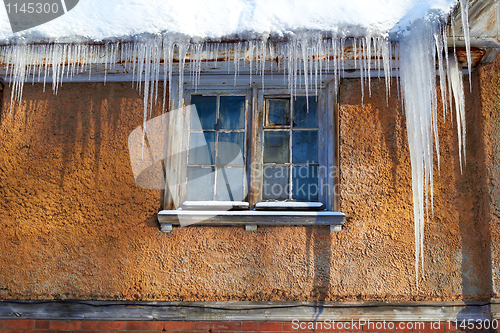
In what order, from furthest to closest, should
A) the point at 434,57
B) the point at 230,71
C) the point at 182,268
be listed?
the point at 230,71 → the point at 182,268 → the point at 434,57

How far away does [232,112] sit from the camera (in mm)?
3033

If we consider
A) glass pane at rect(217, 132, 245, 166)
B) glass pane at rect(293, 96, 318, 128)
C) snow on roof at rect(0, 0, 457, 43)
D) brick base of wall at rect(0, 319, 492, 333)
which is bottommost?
brick base of wall at rect(0, 319, 492, 333)

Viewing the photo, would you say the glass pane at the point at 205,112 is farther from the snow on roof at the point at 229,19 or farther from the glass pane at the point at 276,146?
the snow on roof at the point at 229,19

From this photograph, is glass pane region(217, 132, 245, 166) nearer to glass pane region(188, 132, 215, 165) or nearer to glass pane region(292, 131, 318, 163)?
glass pane region(188, 132, 215, 165)

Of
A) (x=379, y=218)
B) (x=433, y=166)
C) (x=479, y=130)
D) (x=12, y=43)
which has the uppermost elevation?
(x=12, y=43)

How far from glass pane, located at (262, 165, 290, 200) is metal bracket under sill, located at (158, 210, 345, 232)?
0.84 feet

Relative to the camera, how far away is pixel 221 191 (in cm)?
291

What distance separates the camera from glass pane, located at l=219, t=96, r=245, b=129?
9.87 ft

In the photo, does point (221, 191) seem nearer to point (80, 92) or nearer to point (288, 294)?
point (288, 294)

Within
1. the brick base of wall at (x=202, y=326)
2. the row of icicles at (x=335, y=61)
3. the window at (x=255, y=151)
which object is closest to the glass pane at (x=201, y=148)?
the window at (x=255, y=151)

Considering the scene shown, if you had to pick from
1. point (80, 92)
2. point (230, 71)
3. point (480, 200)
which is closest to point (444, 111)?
point (480, 200)

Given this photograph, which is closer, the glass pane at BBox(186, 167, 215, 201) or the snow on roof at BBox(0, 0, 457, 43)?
the snow on roof at BBox(0, 0, 457, 43)

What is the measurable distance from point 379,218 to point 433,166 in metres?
0.67

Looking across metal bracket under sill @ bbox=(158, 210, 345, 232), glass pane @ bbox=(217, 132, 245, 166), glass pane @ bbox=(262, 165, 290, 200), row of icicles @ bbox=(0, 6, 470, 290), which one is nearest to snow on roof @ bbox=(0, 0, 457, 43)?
row of icicles @ bbox=(0, 6, 470, 290)
